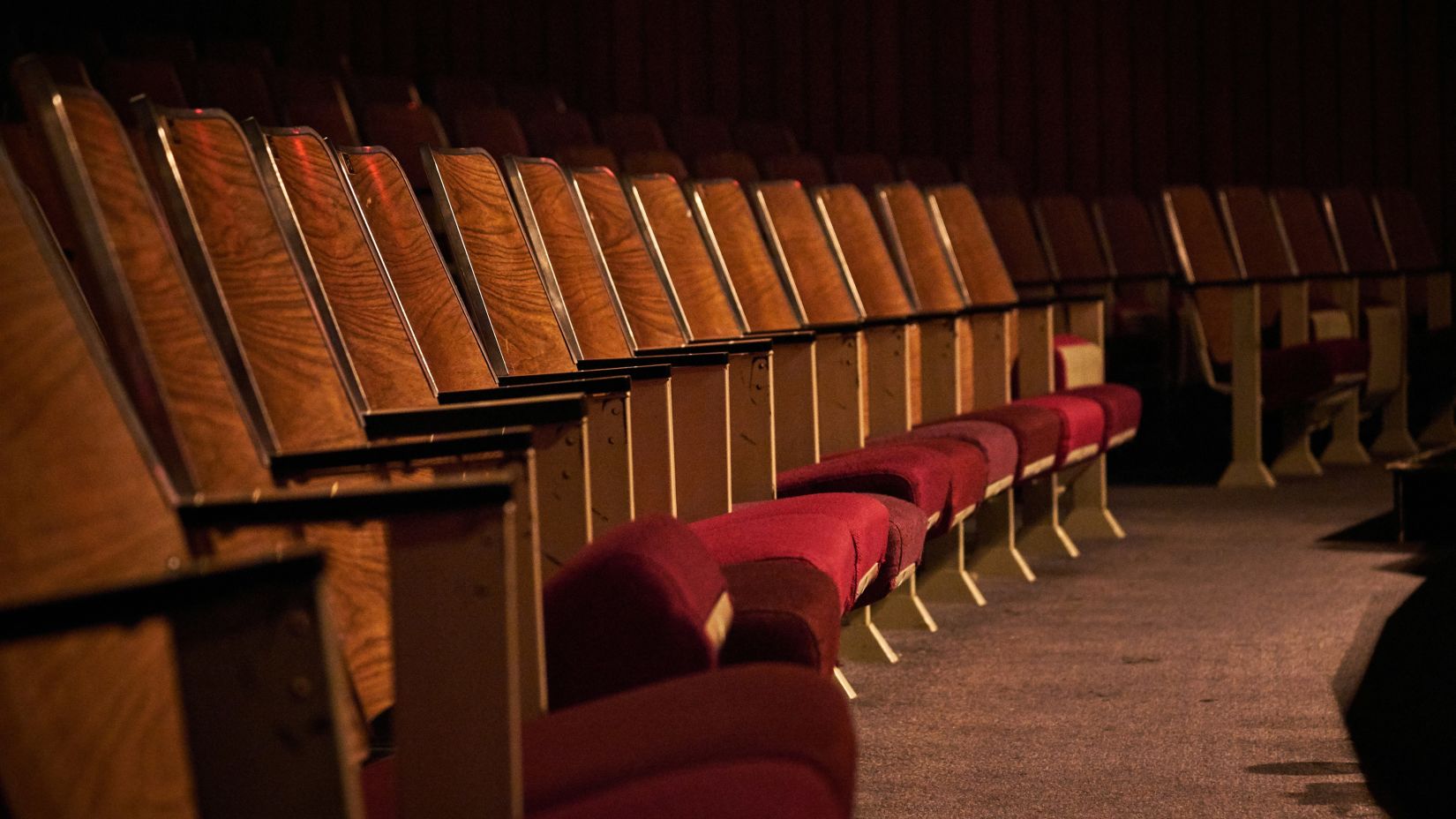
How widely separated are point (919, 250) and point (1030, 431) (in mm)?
340

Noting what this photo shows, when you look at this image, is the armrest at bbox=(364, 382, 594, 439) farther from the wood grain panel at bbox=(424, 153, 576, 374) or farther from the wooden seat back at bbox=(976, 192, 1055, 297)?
the wooden seat back at bbox=(976, 192, 1055, 297)

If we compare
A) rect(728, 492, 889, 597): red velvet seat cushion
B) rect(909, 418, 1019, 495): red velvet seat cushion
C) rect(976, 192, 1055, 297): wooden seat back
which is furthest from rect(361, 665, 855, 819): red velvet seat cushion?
rect(976, 192, 1055, 297): wooden seat back

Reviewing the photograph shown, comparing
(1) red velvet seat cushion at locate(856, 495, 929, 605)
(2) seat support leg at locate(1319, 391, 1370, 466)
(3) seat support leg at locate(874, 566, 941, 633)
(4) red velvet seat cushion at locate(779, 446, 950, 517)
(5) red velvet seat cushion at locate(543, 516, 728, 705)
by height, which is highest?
(5) red velvet seat cushion at locate(543, 516, 728, 705)

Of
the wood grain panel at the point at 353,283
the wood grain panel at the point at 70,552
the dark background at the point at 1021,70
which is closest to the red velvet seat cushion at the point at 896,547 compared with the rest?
the wood grain panel at the point at 353,283

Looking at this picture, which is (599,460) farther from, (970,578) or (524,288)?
(970,578)

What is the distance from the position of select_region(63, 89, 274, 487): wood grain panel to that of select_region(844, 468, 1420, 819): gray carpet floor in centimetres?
41

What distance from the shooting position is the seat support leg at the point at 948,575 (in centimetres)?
142

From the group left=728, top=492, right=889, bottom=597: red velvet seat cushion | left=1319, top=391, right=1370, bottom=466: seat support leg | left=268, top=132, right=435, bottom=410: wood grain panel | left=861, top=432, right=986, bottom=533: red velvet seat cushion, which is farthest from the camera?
left=1319, top=391, right=1370, bottom=466: seat support leg

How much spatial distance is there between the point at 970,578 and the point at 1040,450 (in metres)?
0.14

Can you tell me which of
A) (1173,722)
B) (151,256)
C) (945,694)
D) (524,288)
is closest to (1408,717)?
(1173,722)

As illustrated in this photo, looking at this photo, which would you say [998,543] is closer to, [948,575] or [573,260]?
[948,575]

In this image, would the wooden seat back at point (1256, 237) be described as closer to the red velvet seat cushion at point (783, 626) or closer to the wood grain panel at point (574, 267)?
the wood grain panel at point (574, 267)

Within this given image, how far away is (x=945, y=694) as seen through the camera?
1083 millimetres

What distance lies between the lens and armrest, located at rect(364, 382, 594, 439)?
608mm
